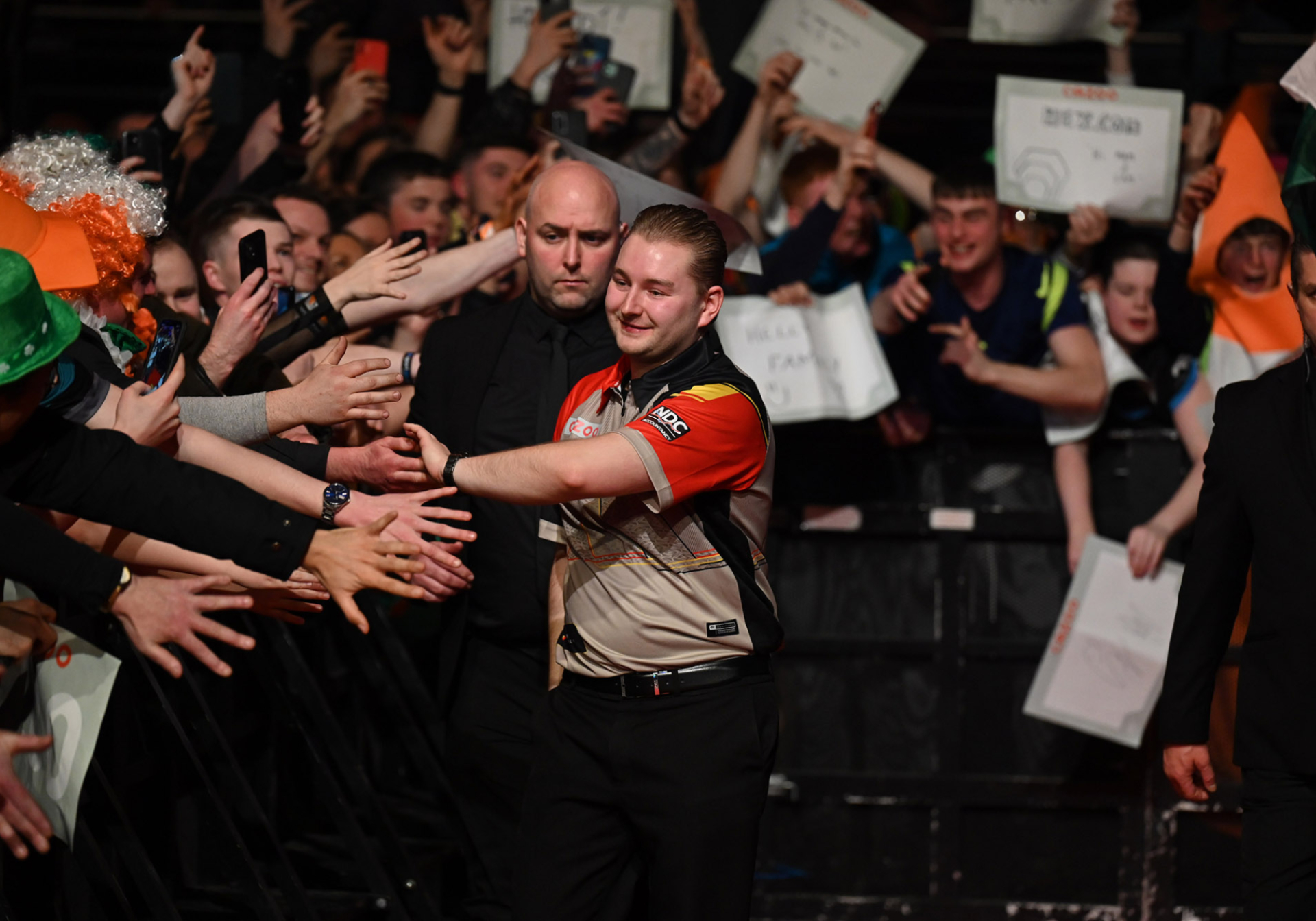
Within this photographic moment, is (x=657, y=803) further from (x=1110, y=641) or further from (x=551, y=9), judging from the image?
(x=551, y=9)

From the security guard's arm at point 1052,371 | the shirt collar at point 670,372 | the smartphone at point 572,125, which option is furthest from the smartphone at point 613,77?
the shirt collar at point 670,372

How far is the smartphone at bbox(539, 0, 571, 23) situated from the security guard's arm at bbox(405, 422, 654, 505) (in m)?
3.07

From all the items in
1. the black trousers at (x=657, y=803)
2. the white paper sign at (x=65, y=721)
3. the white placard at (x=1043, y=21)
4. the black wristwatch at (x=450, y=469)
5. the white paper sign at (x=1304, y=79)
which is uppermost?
the white placard at (x=1043, y=21)

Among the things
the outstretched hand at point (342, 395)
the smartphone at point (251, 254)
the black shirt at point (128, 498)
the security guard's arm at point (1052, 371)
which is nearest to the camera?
the black shirt at point (128, 498)

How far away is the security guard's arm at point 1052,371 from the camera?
4805mm

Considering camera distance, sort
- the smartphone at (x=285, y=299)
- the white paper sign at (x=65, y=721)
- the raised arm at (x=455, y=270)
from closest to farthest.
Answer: the white paper sign at (x=65, y=721) → the smartphone at (x=285, y=299) → the raised arm at (x=455, y=270)

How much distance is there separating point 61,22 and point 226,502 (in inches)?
233

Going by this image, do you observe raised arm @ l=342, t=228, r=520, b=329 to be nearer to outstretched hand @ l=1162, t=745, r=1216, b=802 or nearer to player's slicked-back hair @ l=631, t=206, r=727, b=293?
player's slicked-back hair @ l=631, t=206, r=727, b=293

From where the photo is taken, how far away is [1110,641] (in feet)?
16.3

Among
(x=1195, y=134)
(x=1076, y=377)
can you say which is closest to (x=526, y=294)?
(x=1076, y=377)

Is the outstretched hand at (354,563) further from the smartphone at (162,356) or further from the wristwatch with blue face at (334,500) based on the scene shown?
the smartphone at (162,356)

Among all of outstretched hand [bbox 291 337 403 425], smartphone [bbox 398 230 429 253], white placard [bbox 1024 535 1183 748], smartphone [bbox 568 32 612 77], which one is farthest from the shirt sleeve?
smartphone [bbox 568 32 612 77]

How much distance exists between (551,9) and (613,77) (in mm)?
353

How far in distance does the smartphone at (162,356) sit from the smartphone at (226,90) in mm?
2188
